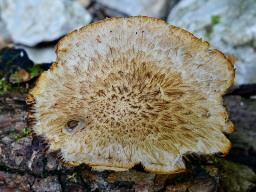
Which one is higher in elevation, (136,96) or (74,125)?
(136,96)

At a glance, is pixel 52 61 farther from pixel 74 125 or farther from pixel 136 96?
pixel 136 96

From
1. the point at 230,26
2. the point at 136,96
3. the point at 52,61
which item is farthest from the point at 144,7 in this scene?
the point at 136,96

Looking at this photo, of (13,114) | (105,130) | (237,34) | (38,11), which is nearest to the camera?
(105,130)

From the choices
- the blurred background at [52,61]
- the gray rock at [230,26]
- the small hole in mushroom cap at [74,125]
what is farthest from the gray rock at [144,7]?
the small hole in mushroom cap at [74,125]

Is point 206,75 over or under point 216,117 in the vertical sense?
over

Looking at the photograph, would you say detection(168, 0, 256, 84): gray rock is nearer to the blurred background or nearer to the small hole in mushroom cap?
the blurred background

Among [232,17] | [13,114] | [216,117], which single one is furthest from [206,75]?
[232,17]

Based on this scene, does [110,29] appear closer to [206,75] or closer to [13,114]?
[206,75]
